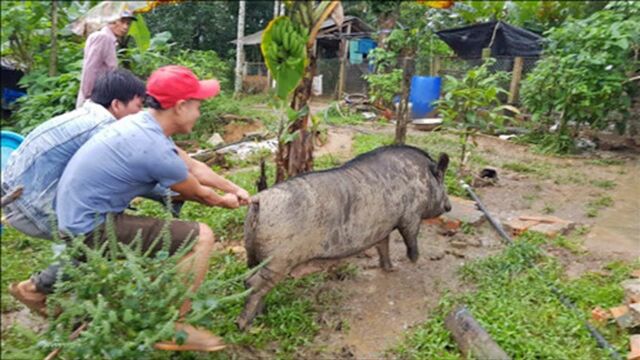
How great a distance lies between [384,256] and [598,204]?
3.39m

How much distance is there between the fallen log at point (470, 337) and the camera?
10.4 feet

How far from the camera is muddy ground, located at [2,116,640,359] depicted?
364 centimetres

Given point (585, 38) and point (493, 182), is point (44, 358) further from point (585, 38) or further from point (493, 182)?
point (585, 38)

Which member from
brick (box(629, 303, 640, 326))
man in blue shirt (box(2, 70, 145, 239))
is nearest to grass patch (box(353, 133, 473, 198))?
brick (box(629, 303, 640, 326))

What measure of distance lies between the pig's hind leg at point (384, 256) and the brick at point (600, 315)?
5.00 ft

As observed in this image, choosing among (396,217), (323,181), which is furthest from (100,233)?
(396,217)

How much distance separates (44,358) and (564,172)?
7372 millimetres

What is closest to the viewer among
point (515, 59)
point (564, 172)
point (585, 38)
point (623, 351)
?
point (623, 351)

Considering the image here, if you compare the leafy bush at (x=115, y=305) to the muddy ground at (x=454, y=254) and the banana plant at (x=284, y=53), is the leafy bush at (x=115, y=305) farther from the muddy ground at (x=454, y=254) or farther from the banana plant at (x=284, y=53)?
the banana plant at (x=284, y=53)

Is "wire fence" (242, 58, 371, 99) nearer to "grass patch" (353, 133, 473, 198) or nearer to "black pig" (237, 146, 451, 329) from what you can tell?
"grass patch" (353, 133, 473, 198)

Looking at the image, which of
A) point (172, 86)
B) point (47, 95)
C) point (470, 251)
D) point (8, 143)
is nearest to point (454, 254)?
point (470, 251)

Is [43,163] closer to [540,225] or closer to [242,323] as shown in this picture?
[242,323]

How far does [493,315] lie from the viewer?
3.68 meters

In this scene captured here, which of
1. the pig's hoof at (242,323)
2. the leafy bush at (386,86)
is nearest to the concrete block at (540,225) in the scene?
the pig's hoof at (242,323)
